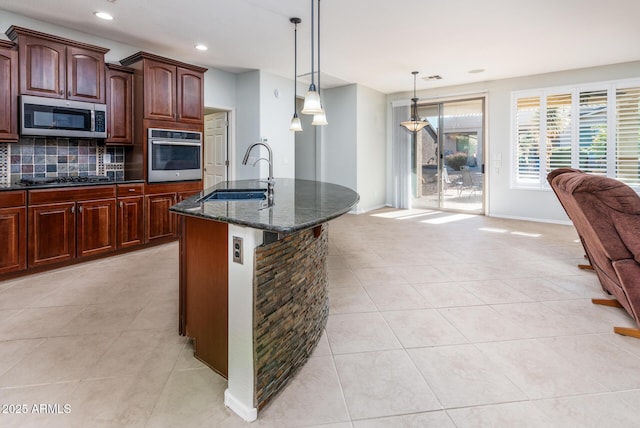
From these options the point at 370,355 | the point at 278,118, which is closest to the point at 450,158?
the point at 278,118

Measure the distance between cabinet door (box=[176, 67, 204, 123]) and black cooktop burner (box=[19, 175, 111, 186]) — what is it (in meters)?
1.25

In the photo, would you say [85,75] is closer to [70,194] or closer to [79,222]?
[70,194]

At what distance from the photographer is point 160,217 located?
4.41 m

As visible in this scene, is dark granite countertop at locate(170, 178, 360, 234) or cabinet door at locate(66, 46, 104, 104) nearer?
dark granite countertop at locate(170, 178, 360, 234)

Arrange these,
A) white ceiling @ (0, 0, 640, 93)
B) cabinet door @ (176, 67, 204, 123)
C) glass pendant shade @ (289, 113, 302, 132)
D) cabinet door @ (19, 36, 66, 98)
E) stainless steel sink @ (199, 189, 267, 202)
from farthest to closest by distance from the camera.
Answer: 1. cabinet door @ (176, 67, 204, 123)
2. glass pendant shade @ (289, 113, 302, 132)
3. white ceiling @ (0, 0, 640, 93)
4. cabinet door @ (19, 36, 66, 98)
5. stainless steel sink @ (199, 189, 267, 202)

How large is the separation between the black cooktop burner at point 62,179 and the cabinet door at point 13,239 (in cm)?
44

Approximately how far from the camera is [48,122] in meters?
3.58

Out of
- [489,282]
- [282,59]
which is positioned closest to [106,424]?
[489,282]

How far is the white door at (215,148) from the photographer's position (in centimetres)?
616

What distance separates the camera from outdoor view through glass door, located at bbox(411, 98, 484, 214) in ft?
24.0

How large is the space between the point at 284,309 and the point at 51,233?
304cm

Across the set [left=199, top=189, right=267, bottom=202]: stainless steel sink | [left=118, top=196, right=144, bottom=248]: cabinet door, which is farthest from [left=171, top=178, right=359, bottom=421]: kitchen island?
[left=118, top=196, right=144, bottom=248]: cabinet door

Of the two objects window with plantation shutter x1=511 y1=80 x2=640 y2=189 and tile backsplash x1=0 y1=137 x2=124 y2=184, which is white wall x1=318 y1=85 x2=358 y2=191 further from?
tile backsplash x1=0 y1=137 x2=124 y2=184

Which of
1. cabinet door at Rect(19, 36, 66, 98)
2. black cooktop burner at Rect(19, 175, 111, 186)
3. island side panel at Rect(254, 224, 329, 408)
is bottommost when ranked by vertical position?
island side panel at Rect(254, 224, 329, 408)
